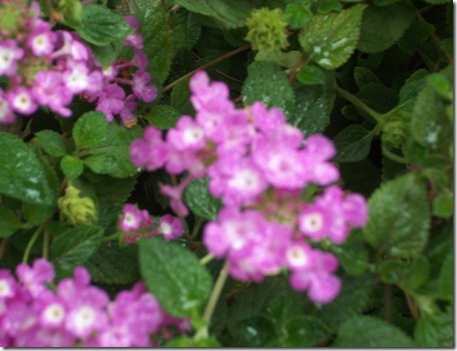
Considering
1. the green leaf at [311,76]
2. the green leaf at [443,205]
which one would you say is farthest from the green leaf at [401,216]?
the green leaf at [311,76]

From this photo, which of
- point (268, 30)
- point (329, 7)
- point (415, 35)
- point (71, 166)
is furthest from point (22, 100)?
point (415, 35)

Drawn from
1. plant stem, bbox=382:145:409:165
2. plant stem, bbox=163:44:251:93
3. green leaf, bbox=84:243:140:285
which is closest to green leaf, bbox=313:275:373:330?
plant stem, bbox=382:145:409:165

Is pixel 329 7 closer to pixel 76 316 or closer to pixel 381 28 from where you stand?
pixel 381 28

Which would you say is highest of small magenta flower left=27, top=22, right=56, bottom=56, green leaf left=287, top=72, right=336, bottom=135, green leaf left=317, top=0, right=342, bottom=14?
green leaf left=317, top=0, right=342, bottom=14

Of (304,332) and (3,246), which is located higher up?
(304,332)

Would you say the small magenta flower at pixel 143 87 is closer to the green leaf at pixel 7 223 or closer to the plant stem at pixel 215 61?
the plant stem at pixel 215 61

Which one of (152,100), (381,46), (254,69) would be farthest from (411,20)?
(152,100)

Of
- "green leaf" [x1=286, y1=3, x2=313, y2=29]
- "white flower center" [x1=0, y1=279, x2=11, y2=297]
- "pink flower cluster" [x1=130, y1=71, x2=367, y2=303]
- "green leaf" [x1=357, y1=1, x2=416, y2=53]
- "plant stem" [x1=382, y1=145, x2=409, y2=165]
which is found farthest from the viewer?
"green leaf" [x1=357, y1=1, x2=416, y2=53]

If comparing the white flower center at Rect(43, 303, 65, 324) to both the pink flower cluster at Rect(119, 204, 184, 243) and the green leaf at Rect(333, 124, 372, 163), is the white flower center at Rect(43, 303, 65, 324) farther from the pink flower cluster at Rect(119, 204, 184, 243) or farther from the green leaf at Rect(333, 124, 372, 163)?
the green leaf at Rect(333, 124, 372, 163)
